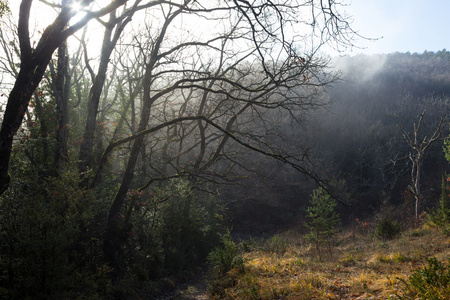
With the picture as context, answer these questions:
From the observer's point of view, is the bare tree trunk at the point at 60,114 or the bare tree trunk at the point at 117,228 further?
the bare tree trunk at the point at 60,114

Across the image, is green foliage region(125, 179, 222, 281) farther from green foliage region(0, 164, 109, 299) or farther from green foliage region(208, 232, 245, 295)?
green foliage region(0, 164, 109, 299)

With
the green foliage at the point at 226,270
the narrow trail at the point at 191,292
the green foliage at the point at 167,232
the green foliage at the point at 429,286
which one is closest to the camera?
the green foliage at the point at 429,286

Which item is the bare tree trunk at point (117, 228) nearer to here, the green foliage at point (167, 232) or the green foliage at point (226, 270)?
the green foliage at point (167, 232)

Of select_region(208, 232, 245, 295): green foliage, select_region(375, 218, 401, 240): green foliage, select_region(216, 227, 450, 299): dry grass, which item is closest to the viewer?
select_region(216, 227, 450, 299): dry grass

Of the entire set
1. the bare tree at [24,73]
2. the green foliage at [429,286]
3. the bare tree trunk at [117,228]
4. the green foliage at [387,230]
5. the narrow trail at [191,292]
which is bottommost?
the narrow trail at [191,292]

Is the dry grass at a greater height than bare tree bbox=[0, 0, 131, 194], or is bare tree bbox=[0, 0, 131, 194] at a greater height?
bare tree bbox=[0, 0, 131, 194]

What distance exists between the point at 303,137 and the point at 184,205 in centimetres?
2627

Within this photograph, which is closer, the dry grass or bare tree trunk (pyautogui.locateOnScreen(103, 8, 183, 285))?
the dry grass

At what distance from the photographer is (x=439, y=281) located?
4.27 m

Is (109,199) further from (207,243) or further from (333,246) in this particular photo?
(333,246)

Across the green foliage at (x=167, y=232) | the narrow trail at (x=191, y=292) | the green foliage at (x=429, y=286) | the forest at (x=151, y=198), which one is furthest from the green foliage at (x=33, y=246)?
the green foliage at (x=429, y=286)

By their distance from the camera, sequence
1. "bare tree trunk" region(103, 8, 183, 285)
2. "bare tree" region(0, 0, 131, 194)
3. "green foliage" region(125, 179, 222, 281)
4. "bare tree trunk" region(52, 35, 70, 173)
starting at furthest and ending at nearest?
1. "green foliage" region(125, 179, 222, 281)
2. "bare tree trunk" region(52, 35, 70, 173)
3. "bare tree trunk" region(103, 8, 183, 285)
4. "bare tree" region(0, 0, 131, 194)

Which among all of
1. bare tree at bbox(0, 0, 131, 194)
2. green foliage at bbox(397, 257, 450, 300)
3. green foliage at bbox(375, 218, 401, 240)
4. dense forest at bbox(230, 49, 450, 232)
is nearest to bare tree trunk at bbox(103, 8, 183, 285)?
bare tree at bbox(0, 0, 131, 194)

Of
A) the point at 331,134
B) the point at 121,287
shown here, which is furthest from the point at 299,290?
the point at 331,134
